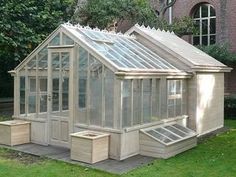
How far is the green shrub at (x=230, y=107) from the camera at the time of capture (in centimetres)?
1763

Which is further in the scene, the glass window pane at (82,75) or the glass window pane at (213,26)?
the glass window pane at (213,26)

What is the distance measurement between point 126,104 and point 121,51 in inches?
77.5

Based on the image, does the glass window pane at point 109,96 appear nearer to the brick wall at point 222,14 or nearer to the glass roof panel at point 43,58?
the glass roof panel at point 43,58

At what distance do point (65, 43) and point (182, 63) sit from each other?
3968 mm

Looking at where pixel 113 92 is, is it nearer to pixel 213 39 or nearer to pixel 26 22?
pixel 26 22

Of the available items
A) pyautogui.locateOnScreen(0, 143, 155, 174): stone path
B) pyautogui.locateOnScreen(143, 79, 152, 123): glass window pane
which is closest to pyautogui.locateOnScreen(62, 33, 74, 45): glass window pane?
pyautogui.locateOnScreen(143, 79, 152, 123): glass window pane

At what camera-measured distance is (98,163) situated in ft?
30.9

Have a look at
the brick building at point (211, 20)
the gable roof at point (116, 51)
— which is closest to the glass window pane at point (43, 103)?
the gable roof at point (116, 51)

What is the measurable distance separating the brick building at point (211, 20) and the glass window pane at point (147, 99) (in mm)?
12479

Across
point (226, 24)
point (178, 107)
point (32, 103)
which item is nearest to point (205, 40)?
point (226, 24)

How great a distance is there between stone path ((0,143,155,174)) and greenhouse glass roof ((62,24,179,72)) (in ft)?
7.42

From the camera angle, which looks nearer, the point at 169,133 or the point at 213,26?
the point at 169,133

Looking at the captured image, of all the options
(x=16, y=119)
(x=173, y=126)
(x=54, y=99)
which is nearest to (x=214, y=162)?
(x=173, y=126)

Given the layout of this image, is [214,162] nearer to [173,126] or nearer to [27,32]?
[173,126]
